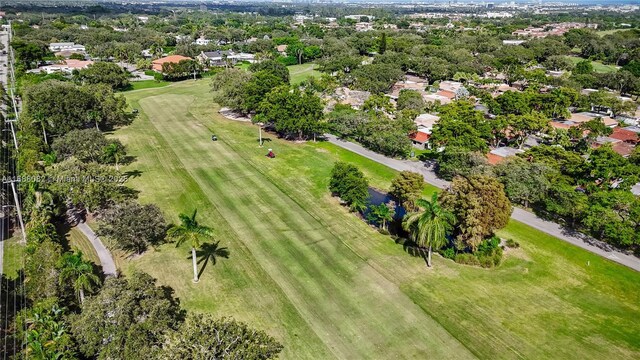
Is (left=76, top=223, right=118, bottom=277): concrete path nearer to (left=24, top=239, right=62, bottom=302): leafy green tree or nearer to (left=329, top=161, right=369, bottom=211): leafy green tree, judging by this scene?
(left=24, top=239, right=62, bottom=302): leafy green tree

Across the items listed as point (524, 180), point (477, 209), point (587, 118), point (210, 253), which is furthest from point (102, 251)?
point (587, 118)

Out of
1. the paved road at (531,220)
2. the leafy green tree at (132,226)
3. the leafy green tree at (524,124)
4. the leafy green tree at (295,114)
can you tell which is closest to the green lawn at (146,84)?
the leafy green tree at (295,114)

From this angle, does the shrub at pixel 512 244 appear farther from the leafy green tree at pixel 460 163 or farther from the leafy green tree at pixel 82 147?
the leafy green tree at pixel 82 147

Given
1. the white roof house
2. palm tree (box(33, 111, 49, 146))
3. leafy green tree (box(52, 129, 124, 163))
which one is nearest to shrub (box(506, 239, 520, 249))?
leafy green tree (box(52, 129, 124, 163))

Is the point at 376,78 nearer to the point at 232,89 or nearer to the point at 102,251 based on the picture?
the point at 232,89

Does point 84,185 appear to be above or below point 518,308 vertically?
above
